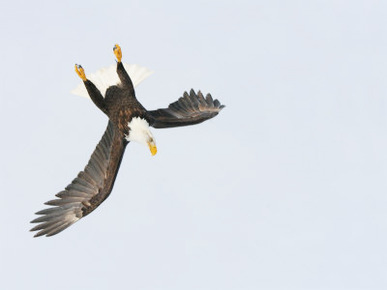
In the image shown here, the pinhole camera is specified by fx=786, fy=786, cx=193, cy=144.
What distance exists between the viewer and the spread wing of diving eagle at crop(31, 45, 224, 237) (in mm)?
13750

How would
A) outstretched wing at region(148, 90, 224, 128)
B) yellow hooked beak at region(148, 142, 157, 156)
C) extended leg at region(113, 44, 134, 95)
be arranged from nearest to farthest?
yellow hooked beak at region(148, 142, 157, 156) < extended leg at region(113, 44, 134, 95) < outstretched wing at region(148, 90, 224, 128)

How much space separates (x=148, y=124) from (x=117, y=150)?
902 mm

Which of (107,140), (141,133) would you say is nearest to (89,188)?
(107,140)

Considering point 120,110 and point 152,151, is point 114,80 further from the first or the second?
point 152,151

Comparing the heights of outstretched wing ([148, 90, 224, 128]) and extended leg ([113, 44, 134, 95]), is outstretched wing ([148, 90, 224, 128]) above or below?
below

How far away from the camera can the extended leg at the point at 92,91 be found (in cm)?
1395

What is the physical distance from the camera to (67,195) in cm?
1415

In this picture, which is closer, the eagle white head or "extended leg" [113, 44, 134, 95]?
the eagle white head

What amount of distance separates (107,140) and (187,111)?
1967 millimetres

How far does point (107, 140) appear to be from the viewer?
1455 centimetres

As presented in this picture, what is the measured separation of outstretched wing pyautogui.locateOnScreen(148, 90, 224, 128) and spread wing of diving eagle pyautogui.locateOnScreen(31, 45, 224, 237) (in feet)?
0.06

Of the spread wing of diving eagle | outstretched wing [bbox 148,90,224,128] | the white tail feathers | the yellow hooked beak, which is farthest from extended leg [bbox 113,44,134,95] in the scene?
the yellow hooked beak

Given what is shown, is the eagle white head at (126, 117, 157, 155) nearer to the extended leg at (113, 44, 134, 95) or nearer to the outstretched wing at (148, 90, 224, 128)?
the outstretched wing at (148, 90, 224, 128)

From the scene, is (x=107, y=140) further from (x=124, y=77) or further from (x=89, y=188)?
(x=124, y=77)
